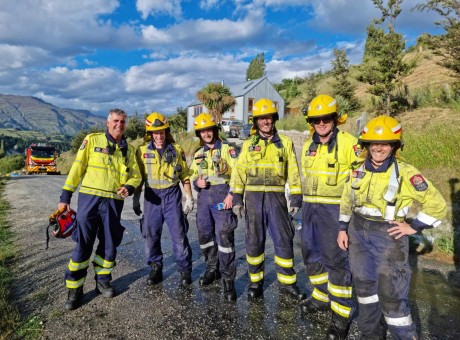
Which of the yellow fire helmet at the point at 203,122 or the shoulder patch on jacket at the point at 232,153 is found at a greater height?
the yellow fire helmet at the point at 203,122

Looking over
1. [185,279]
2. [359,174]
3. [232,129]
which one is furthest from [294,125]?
[359,174]

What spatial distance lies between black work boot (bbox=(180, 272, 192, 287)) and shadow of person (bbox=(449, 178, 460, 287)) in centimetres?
365

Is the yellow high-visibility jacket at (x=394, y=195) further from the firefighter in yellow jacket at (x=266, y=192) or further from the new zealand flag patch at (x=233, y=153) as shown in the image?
the new zealand flag patch at (x=233, y=153)

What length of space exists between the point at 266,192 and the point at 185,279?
166cm

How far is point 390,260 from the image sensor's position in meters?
2.72

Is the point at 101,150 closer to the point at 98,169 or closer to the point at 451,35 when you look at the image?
the point at 98,169

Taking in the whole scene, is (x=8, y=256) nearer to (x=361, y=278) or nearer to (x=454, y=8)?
(x=361, y=278)

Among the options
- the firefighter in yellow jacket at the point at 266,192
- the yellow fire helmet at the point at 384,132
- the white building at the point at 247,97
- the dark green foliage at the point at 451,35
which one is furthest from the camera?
the white building at the point at 247,97

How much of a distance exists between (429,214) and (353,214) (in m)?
0.63

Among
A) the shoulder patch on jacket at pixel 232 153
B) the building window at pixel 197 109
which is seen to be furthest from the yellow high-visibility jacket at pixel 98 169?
the building window at pixel 197 109

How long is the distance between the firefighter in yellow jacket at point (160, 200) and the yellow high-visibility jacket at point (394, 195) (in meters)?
2.33

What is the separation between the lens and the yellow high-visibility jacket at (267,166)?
395 centimetres

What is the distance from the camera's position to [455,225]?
6.44m

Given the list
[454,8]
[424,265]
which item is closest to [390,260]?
[424,265]
